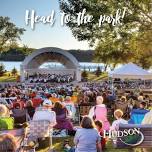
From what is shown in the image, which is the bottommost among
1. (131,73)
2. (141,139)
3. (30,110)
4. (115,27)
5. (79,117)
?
(79,117)

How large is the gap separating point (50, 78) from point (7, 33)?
38.1 meters

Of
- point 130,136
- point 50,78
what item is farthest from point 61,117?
point 50,78

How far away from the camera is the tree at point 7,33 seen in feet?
278

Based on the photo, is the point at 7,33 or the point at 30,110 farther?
the point at 7,33

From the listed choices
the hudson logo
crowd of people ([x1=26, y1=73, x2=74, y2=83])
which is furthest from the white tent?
crowd of people ([x1=26, y1=73, x2=74, y2=83])

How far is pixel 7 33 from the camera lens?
85.8m

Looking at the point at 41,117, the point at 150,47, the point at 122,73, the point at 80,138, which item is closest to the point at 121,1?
the point at 150,47

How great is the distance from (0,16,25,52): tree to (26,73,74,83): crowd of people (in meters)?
35.2

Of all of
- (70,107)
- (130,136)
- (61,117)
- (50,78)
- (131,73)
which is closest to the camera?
(130,136)

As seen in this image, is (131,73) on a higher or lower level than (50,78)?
higher

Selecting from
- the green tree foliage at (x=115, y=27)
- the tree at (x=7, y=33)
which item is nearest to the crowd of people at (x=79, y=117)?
the green tree foliage at (x=115, y=27)

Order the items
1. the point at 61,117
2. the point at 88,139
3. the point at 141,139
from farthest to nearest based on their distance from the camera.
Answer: the point at 61,117 < the point at 141,139 < the point at 88,139

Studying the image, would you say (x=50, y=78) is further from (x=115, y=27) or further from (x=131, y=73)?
(x=131, y=73)

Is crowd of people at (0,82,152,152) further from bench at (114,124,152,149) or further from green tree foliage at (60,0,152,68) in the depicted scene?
green tree foliage at (60,0,152,68)
